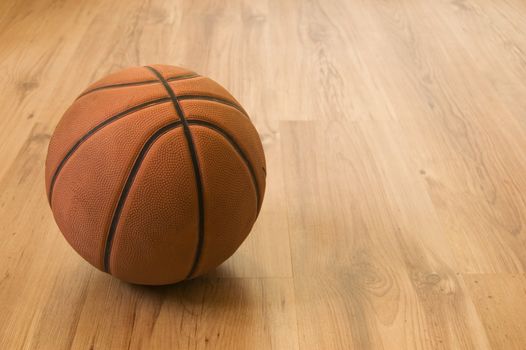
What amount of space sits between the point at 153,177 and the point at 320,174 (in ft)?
2.62

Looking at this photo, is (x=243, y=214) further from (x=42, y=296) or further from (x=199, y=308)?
(x=42, y=296)

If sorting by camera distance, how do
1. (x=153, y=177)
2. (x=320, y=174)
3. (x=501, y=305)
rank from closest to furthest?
1. (x=153, y=177)
2. (x=501, y=305)
3. (x=320, y=174)

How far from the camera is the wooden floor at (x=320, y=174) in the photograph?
149 centimetres

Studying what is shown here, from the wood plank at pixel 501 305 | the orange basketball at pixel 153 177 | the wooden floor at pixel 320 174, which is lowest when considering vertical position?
the wooden floor at pixel 320 174

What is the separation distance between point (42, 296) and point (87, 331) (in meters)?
0.17

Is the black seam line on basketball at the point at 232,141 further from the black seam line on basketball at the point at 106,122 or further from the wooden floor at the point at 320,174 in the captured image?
the wooden floor at the point at 320,174

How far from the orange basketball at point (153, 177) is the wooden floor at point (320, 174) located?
0.19 meters

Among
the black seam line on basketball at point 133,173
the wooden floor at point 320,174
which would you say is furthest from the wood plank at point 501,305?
the black seam line on basketball at point 133,173

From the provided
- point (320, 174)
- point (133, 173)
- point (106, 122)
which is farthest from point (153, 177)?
point (320, 174)

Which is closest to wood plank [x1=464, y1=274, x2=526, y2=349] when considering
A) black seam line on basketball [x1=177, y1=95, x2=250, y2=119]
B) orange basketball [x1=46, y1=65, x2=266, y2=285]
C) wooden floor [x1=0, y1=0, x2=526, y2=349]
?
wooden floor [x1=0, y1=0, x2=526, y2=349]

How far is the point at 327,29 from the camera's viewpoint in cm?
296

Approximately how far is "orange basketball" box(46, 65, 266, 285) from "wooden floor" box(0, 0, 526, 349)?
0.19m

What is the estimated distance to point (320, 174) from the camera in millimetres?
1989

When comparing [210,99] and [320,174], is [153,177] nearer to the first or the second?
[210,99]
